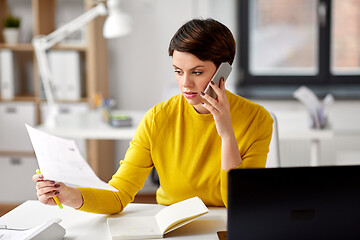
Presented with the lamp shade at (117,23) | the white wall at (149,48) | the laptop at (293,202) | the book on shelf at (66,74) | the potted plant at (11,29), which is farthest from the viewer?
the white wall at (149,48)

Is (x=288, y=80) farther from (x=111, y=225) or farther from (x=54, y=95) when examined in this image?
(x=111, y=225)

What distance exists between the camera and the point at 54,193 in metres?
1.34

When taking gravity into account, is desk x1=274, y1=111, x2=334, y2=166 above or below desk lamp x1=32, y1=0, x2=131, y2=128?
below

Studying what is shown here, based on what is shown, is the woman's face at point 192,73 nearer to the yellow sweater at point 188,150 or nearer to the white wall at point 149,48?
the yellow sweater at point 188,150

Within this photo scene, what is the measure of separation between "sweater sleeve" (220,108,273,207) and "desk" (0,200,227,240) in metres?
0.12

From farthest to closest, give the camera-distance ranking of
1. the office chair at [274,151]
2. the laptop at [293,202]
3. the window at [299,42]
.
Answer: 1. the window at [299,42]
2. the office chair at [274,151]
3. the laptop at [293,202]

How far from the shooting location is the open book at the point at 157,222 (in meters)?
1.27

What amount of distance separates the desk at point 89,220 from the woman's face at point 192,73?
352 mm

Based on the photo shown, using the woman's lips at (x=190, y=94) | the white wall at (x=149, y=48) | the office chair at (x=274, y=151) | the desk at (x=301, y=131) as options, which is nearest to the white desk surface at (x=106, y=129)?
the desk at (x=301, y=131)

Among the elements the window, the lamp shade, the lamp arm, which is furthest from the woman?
the window

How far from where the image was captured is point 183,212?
132 cm

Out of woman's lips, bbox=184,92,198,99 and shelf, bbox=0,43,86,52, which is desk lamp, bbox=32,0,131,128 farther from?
woman's lips, bbox=184,92,198,99

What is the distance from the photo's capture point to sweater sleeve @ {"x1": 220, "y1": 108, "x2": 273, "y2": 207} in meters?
1.47

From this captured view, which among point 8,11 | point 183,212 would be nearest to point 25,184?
point 8,11
